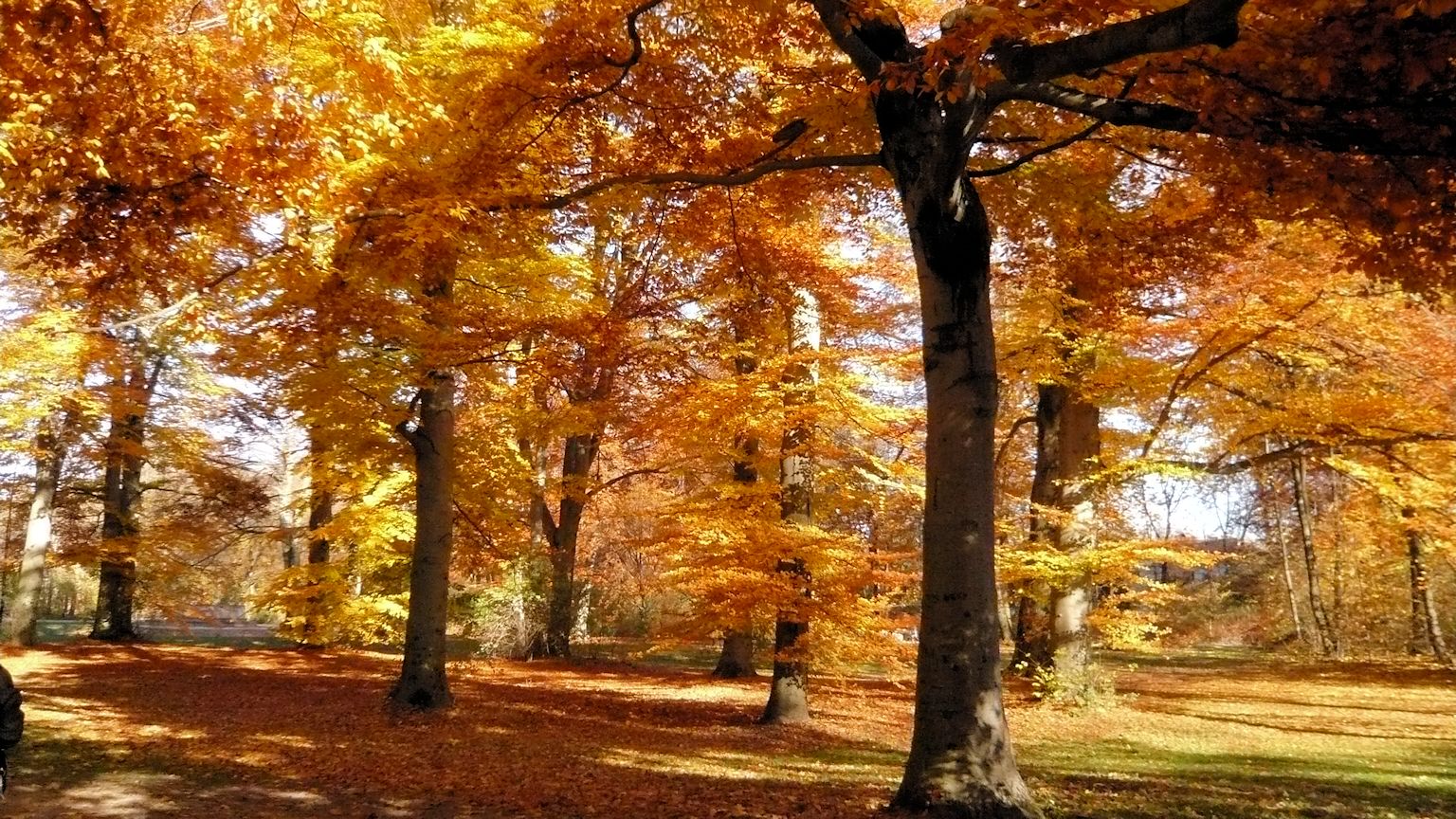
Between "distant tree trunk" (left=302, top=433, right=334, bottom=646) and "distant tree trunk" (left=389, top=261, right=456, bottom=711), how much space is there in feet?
16.9

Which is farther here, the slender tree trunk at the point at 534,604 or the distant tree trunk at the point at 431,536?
the slender tree trunk at the point at 534,604

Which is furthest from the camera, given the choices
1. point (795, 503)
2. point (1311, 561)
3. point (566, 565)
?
point (1311, 561)

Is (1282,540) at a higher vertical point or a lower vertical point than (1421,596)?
higher

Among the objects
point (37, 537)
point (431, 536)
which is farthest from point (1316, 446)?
point (37, 537)

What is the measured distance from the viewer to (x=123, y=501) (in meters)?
22.7

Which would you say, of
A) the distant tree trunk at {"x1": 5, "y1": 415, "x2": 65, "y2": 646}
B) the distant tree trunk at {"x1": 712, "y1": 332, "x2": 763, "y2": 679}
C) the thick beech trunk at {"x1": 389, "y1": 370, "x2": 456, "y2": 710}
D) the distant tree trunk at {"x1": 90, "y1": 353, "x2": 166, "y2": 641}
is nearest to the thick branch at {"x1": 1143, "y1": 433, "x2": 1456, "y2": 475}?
the distant tree trunk at {"x1": 712, "y1": 332, "x2": 763, "y2": 679}

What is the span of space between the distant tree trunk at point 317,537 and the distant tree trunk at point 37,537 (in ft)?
18.6

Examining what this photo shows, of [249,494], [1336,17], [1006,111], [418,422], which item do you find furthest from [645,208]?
[249,494]

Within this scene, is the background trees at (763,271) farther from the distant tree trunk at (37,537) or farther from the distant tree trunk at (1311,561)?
the distant tree trunk at (1311,561)

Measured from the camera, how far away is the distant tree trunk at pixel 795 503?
38.6 ft

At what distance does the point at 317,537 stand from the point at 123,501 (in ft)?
26.9

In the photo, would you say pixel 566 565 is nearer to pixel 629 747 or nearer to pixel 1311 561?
pixel 629 747

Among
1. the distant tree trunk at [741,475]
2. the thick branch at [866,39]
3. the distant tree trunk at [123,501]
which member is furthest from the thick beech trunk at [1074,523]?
the distant tree trunk at [123,501]

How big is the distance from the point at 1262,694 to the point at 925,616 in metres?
14.7
